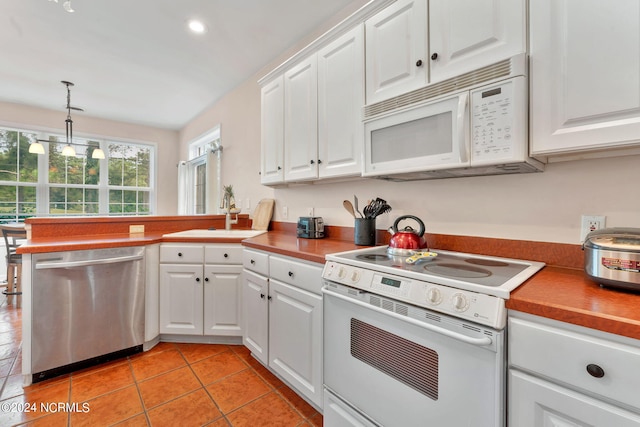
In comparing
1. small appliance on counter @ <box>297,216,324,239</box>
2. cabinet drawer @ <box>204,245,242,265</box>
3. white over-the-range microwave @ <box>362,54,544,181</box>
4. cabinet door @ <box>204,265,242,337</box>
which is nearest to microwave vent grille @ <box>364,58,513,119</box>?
white over-the-range microwave @ <box>362,54,544,181</box>

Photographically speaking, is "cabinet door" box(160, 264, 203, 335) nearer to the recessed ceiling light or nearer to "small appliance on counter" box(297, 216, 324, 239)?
"small appliance on counter" box(297, 216, 324, 239)

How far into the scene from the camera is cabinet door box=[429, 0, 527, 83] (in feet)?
3.57

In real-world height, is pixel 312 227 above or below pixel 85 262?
above

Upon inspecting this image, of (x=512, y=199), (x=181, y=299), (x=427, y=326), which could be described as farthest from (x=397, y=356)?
(x=181, y=299)

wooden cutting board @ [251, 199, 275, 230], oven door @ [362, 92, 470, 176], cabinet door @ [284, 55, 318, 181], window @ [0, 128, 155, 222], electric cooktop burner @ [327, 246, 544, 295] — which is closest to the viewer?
electric cooktop burner @ [327, 246, 544, 295]

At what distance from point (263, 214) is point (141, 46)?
1.94 meters

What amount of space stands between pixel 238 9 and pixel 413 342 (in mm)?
2514

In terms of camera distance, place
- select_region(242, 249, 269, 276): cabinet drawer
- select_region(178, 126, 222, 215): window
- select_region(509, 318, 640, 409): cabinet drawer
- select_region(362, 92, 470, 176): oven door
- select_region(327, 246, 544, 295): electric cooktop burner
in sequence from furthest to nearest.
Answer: select_region(178, 126, 222, 215): window, select_region(242, 249, 269, 276): cabinet drawer, select_region(362, 92, 470, 176): oven door, select_region(327, 246, 544, 295): electric cooktop burner, select_region(509, 318, 640, 409): cabinet drawer

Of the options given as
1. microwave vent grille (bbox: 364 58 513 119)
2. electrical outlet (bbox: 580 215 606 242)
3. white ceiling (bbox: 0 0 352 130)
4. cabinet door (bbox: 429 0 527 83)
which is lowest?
electrical outlet (bbox: 580 215 606 242)

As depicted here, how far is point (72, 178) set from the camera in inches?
179

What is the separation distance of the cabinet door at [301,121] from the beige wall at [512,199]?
28 cm

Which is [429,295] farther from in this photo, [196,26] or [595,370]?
[196,26]

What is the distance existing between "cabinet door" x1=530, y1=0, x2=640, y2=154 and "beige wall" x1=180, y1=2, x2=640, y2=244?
0.27 m

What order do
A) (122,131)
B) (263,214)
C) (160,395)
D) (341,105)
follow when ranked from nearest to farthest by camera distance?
(160,395)
(341,105)
(263,214)
(122,131)
